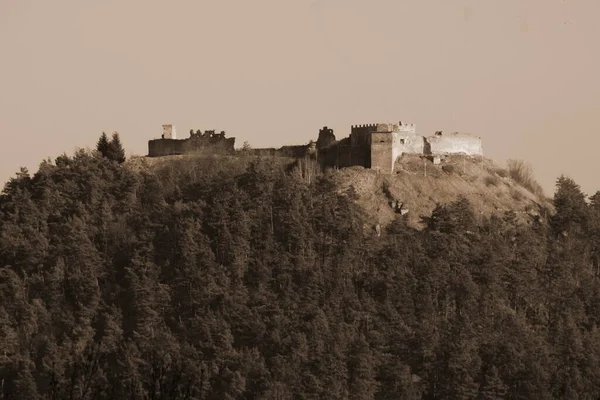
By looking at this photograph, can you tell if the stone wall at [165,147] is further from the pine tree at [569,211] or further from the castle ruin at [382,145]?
the pine tree at [569,211]

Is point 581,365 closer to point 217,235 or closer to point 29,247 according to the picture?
point 217,235

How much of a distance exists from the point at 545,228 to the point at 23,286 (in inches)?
1037

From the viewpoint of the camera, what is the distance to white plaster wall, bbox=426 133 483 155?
73250 mm

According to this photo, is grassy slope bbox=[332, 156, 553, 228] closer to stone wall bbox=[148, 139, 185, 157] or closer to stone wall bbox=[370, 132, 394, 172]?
stone wall bbox=[370, 132, 394, 172]

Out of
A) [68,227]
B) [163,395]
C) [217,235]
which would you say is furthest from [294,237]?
[163,395]

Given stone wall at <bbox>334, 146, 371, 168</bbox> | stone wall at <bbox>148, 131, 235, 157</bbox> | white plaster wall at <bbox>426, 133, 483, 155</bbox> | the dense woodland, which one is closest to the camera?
the dense woodland

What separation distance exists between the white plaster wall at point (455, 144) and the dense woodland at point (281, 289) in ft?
13.5

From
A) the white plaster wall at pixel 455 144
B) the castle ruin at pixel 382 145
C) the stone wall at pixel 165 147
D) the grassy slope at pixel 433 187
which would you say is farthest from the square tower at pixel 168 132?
the white plaster wall at pixel 455 144

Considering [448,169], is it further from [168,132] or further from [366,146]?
[168,132]

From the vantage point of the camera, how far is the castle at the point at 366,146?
231 ft

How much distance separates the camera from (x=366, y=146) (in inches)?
2803

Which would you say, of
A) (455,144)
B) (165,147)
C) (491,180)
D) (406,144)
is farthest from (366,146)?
(165,147)

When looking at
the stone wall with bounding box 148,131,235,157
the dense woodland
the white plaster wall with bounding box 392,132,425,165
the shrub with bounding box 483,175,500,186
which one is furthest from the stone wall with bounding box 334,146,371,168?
the stone wall with bounding box 148,131,235,157

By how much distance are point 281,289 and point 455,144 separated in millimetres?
11942
